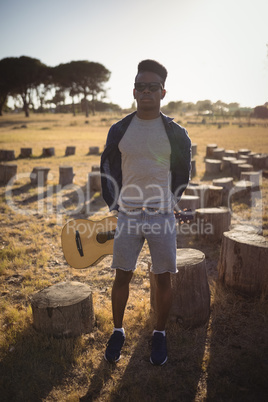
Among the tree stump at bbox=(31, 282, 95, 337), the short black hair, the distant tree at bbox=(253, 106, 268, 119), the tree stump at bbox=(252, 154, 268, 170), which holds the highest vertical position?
the distant tree at bbox=(253, 106, 268, 119)

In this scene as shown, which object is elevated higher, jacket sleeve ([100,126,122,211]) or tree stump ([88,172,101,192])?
jacket sleeve ([100,126,122,211])

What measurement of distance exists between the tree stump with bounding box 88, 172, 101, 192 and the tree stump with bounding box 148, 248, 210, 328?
5.56 m

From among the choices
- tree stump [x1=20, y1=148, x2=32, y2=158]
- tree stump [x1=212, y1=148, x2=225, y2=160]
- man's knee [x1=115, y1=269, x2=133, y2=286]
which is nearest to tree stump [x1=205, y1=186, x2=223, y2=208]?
man's knee [x1=115, y1=269, x2=133, y2=286]

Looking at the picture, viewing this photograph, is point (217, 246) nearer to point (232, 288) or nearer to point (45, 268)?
point (232, 288)

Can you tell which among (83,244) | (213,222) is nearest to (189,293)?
(83,244)

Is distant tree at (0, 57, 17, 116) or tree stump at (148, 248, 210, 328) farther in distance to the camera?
distant tree at (0, 57, 17, 116)

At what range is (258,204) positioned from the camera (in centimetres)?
692

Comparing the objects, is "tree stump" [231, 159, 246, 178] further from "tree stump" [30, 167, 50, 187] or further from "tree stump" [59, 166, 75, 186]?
"tree stump" [30, 167, 50, 187]

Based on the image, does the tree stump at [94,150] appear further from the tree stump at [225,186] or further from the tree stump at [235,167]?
the tree stump at [225,186]

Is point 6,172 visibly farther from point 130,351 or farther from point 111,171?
point 130,351

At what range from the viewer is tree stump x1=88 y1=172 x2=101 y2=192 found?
8.02m

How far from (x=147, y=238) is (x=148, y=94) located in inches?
45.6

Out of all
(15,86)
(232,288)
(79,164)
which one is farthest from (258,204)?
(15,86)

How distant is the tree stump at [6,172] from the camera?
8820mm
